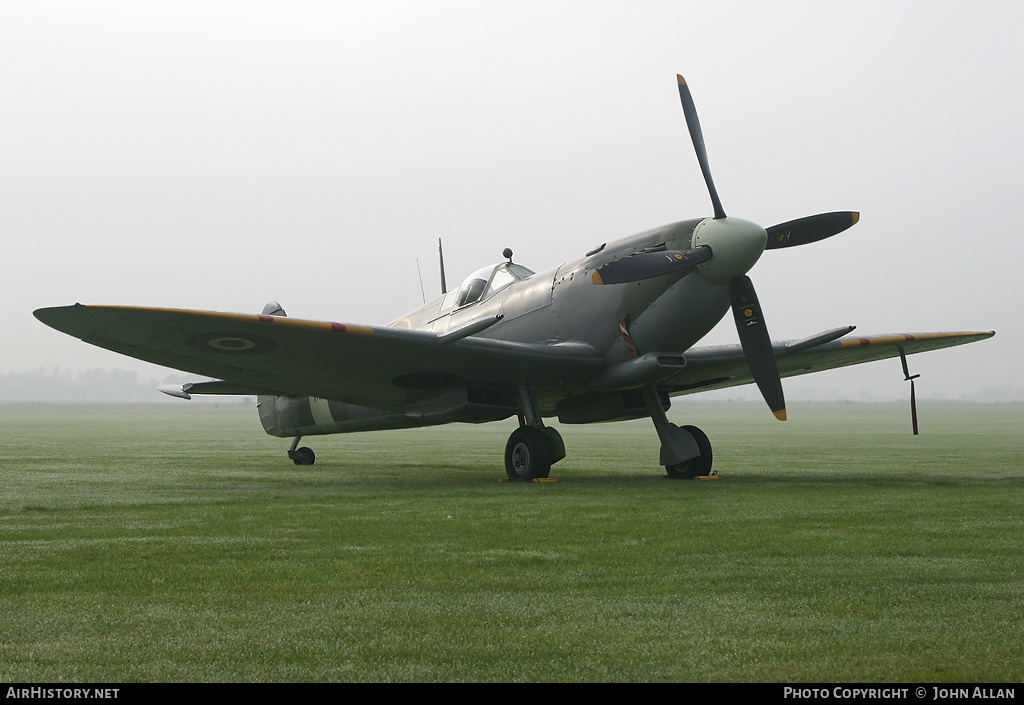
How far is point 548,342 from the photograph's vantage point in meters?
11.2

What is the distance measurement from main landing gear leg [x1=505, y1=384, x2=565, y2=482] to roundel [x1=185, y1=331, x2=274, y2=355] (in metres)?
3.07

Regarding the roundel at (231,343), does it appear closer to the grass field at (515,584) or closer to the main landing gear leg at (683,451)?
the grass field at (515,584)

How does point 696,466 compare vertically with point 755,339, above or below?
below

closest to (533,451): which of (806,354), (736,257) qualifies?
(736,257)

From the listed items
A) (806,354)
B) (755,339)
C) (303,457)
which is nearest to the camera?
(755,339)

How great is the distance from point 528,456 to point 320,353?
270 centimetres

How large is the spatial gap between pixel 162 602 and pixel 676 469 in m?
8.31

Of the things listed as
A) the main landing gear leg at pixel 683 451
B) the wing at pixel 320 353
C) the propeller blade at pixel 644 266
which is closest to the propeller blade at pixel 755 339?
the propeller blade at pixel 644 266

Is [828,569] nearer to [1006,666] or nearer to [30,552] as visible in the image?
[1006,666]

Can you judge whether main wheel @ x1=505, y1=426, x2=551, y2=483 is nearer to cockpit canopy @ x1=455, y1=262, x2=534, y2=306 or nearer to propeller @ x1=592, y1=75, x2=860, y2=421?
propeller @ x1=592, y1=75, x2=860, y2=421

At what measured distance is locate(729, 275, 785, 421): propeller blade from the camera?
1038 cm

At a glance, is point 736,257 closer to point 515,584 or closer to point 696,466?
point 696,466

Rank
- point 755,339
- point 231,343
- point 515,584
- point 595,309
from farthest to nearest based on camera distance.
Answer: point 595,309 < point 755,339 < point 231,343 < point 515,584

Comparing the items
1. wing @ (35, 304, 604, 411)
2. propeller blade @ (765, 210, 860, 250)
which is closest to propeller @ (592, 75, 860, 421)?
propeller blade @ (765, 210, 860, 250)
